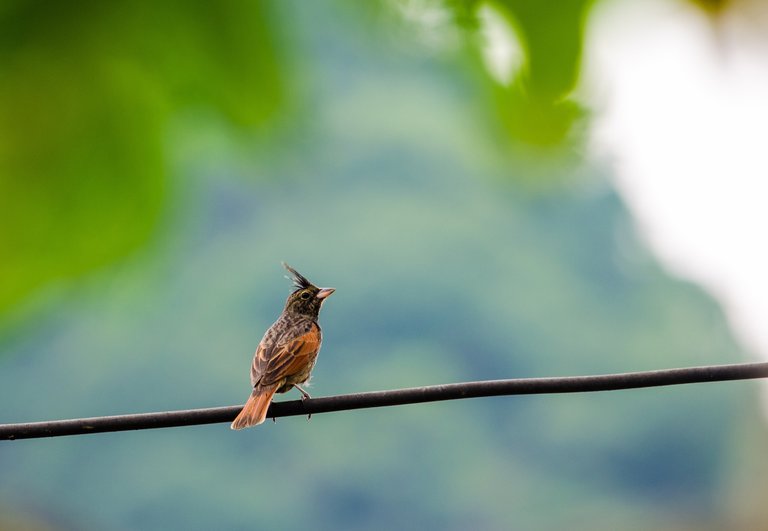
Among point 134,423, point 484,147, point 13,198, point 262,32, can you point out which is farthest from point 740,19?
point 134,423

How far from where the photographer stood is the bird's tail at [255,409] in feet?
15.1

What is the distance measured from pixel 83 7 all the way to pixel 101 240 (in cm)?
25

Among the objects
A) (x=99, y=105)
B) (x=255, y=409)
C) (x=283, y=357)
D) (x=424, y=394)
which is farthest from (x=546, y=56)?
(x=283, y=357)

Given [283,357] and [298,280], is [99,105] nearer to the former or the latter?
[283,357]

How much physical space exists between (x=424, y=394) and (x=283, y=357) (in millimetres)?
2783

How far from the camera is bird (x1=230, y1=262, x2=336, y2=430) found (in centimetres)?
492

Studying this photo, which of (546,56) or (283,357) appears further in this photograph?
(283,357)

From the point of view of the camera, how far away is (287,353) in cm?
543

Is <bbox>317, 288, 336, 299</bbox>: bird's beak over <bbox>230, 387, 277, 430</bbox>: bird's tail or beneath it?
over

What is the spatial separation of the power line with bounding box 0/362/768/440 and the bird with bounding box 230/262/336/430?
1.76m

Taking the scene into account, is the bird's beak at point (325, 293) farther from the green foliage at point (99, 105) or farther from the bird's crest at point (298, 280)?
the green foliage at point (99, 105)

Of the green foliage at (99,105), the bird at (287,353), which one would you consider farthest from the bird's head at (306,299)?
the green foliage at (99,105)

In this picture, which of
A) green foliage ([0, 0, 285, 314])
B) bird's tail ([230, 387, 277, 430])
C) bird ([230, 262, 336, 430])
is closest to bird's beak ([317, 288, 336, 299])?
bird ([230, 262, 336, 430])

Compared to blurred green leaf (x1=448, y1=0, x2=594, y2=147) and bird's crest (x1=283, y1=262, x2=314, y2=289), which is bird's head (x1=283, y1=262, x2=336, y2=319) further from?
blurred green leaf (x1=448, y1=0, x2=594, y2=147)
